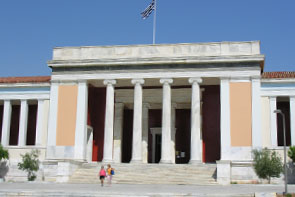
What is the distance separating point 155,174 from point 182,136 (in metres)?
8.03

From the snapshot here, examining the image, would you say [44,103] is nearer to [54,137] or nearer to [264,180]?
[54,137]

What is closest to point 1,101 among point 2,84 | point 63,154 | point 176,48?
point 2,84

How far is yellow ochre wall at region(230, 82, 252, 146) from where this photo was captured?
3039 centimetres

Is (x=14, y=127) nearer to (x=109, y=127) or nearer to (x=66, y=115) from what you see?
(x=66, y=115)

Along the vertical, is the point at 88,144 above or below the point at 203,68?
below

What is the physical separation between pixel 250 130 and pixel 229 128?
4.54ft

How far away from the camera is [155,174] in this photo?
28.5 meters

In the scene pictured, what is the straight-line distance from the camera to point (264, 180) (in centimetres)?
2844

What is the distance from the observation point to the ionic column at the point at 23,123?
33.6 metres

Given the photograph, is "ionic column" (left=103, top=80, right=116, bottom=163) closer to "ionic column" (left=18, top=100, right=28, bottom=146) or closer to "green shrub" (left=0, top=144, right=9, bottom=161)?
"ionic column" (left=18, top=100, right=28, bottom=146)

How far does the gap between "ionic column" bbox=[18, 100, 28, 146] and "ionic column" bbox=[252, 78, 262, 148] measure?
16539 mm

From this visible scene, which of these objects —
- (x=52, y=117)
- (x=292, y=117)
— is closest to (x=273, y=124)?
(x=292, y=117)

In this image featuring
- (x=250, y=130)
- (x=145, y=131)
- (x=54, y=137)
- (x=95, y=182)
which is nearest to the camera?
(x=95, y=182)

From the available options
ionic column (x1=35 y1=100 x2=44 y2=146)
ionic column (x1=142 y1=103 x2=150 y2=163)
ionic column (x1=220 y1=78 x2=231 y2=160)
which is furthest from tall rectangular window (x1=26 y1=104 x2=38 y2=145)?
ionic column (x1=220 y1=78 x2=231 y2=160)
